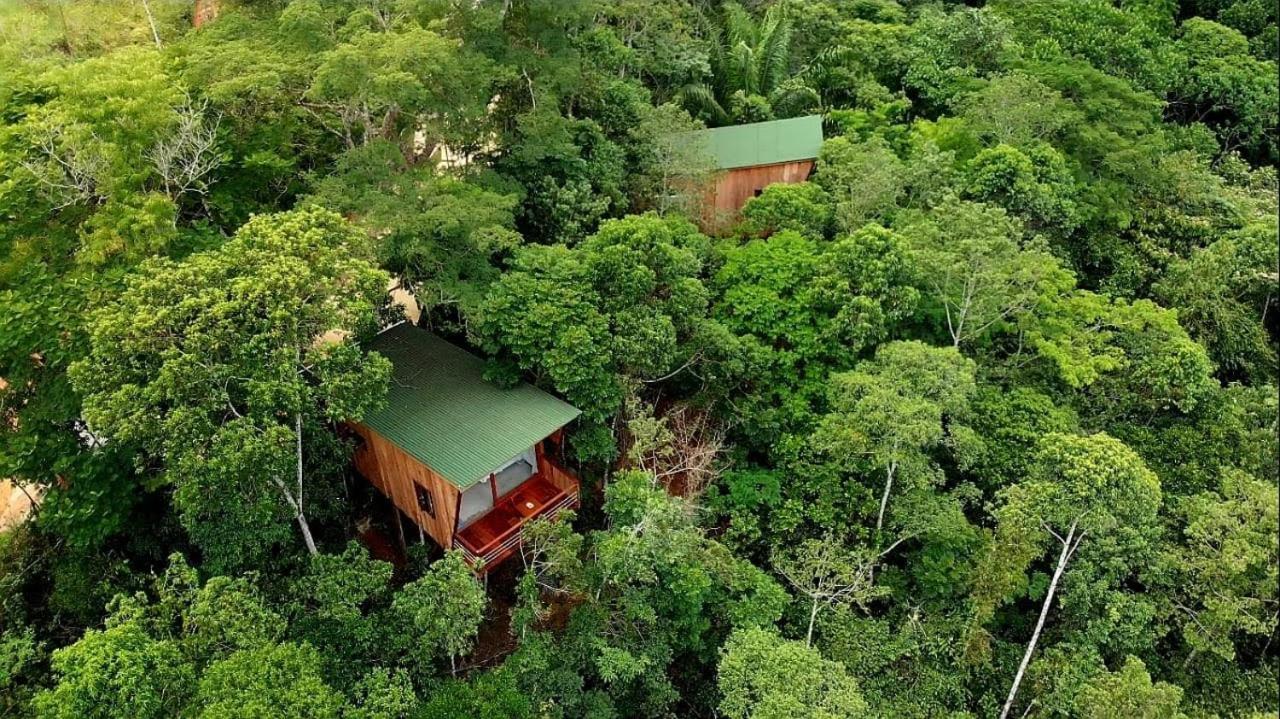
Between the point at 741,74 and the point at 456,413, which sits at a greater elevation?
the point at 741,74

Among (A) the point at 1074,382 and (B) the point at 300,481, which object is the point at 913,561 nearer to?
(A) the point at 1074,382

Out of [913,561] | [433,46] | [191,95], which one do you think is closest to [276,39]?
[191,95]

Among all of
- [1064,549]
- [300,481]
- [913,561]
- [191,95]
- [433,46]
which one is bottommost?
[913,561]

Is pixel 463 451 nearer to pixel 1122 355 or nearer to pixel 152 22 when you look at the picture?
pixel 152 22

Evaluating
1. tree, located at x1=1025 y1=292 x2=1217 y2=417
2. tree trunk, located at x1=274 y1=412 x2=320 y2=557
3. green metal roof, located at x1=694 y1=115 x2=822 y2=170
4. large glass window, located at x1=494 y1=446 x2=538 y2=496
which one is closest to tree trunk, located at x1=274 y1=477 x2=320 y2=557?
tree trunk, located at x1=274 y1=412 x2=320 y2=557

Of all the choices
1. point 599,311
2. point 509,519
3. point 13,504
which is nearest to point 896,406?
point 599,311

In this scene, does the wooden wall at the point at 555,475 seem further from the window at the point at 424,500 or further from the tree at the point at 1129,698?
the tree at the point at 1129,698

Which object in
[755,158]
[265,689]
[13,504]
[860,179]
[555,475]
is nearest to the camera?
[265,689]
